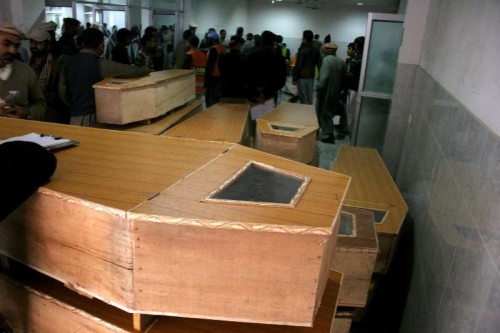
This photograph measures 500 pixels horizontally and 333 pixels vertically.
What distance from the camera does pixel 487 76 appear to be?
1996mm

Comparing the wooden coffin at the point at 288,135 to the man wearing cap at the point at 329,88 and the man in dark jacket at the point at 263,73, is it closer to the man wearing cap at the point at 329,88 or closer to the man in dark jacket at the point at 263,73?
the man in dark jacket at the point at 263,73

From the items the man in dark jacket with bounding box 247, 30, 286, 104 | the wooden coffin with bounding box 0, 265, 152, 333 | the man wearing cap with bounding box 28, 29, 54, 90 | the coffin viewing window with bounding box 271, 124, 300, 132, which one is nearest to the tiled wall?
the coffin viewing window with bounding box 271, 124, 300, 132

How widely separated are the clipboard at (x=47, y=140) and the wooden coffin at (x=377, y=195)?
6.90 feet

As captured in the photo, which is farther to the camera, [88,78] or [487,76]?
[88,78]

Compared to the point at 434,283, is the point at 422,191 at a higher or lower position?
higher

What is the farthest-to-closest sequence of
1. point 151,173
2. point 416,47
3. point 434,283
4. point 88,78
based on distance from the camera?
point 416,47
point 88,78
point 434,283
point 151,173

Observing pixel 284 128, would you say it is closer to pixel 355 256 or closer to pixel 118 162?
pixel 355 256

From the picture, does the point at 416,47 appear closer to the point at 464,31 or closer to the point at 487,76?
the point at 464,31

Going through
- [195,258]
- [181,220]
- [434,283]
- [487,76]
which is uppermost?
[487,76]

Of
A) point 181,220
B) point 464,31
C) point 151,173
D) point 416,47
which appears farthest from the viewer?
point 416,47

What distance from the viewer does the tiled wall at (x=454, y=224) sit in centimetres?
165

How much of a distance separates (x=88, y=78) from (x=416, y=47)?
11.8ft

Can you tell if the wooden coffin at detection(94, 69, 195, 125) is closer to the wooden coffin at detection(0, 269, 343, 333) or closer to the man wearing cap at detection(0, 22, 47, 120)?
the man wearing cap at detection(0, 22, 47, 120)

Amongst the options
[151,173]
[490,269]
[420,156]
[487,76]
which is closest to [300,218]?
[151,173]
